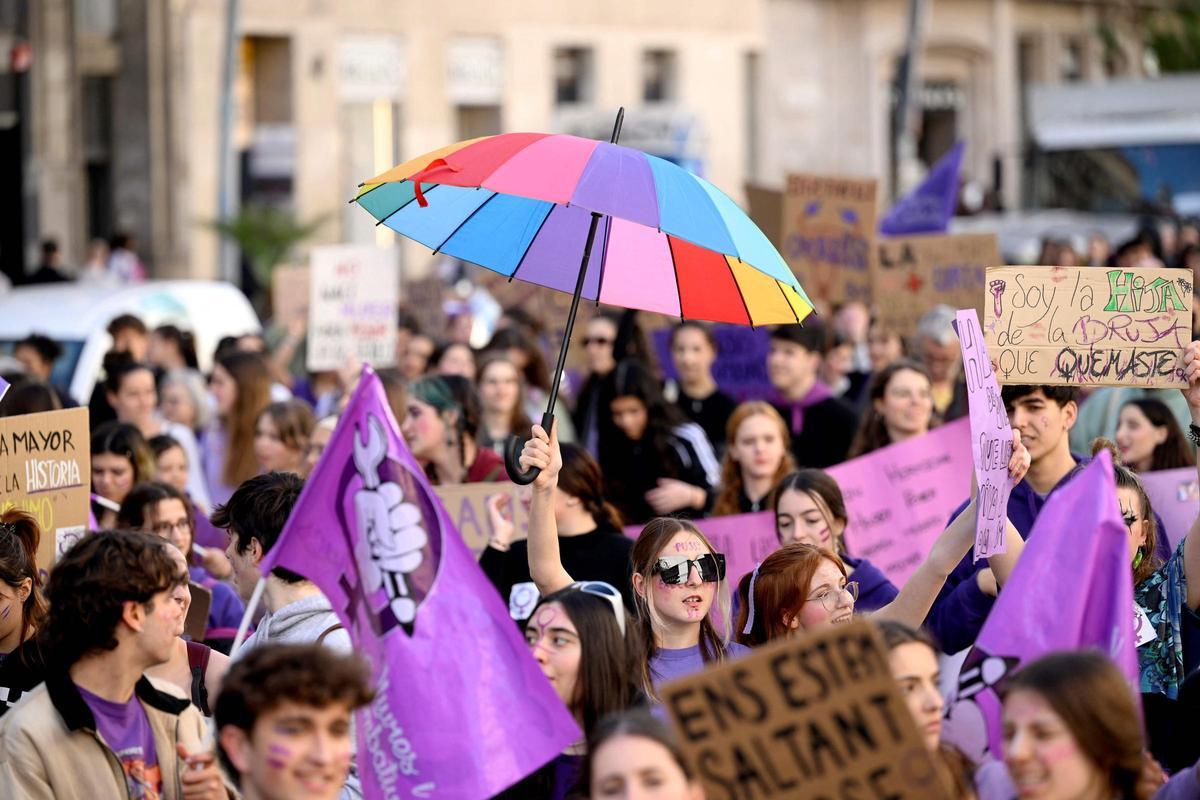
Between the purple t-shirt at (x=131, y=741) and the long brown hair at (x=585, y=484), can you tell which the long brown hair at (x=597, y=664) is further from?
the long brown hair at (x=585, y=484)

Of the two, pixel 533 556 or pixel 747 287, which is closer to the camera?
pixel 533 556

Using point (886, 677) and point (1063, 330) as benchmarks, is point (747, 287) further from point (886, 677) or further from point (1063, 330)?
point (886, 677)

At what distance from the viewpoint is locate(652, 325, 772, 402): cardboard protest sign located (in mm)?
12242

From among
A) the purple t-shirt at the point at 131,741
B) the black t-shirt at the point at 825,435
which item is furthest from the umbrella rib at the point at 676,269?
the black t-shirt at the point at 825,435

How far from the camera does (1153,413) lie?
8227 mm

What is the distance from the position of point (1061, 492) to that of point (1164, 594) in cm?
137

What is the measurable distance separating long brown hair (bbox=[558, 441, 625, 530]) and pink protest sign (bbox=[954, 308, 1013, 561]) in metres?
1.99

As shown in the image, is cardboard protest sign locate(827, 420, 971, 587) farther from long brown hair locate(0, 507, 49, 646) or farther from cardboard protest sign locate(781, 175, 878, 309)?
cardboard protest sign locate(781, 175, 878, 309)

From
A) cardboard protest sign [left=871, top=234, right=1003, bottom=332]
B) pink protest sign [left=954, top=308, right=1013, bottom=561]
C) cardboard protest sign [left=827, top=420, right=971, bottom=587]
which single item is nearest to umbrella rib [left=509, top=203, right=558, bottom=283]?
pink protest sign [left=954, top=308, right=1013, bottom=561]

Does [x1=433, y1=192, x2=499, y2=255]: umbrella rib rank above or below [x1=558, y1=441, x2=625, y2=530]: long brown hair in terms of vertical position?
above

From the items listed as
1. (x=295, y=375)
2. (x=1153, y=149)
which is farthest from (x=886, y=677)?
(x=1153, y=149)

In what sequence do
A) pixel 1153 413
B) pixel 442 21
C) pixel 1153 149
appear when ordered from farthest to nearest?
pixel 442 21 < pixel 1153 149 < pixel 1153 413

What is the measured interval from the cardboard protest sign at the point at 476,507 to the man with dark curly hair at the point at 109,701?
3356 mm

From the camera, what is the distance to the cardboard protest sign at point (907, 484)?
8.57 metres
